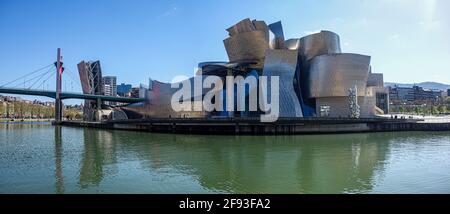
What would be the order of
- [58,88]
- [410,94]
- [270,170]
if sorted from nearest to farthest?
[270,170] → [58,88] → [410,94]

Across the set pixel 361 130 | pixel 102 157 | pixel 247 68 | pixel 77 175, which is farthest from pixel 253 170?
pixel 247 68

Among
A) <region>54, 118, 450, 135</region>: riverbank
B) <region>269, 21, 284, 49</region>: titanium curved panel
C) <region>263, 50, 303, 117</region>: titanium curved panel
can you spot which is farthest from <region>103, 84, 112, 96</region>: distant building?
<region>263, 50, 303, 117</region>: titanium curved panel

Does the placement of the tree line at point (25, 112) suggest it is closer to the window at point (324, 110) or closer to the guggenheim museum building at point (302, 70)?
the guggenheim museum building at point (302, 70)

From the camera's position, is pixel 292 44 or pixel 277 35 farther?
pixel 277 35

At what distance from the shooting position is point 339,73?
159 ft

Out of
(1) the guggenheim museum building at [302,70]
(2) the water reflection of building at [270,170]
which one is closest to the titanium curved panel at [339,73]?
(1) the guggenheim museum building at [302,70]

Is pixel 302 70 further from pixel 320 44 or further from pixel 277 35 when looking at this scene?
pixel 277 35

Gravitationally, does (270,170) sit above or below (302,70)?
below

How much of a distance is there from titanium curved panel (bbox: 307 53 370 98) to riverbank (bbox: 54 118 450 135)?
10113 mm

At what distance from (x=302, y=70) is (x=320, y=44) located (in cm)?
487

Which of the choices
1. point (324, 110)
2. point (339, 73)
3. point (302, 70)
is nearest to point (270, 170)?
point (339, 73)
